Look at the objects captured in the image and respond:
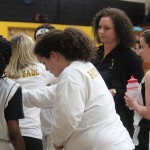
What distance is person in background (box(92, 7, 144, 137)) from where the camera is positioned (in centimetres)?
247

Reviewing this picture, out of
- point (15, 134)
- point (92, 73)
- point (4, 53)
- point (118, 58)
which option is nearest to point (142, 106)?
point (118, 58)

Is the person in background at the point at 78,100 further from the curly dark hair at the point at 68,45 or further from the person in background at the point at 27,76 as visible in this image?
the person in background at the point at 27,76

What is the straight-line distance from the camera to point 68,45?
172 cm

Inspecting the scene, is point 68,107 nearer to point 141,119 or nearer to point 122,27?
point 141,119

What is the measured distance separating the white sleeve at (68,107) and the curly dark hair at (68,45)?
8.5 inches

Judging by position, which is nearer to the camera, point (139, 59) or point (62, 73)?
point (62, 73)

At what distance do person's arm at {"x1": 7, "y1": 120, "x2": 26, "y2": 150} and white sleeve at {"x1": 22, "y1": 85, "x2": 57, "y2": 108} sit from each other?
31cm

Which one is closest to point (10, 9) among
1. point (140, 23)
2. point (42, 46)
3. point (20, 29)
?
point (20, 29)

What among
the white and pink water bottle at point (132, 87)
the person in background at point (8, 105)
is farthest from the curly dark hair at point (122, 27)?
the person in background at point (8, 105)

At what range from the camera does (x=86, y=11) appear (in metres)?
7.38

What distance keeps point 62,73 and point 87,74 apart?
132 mm

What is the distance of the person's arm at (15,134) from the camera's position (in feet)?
5.80

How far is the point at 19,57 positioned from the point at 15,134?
751mm

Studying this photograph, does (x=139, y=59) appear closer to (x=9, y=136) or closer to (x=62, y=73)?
(x=62, y=73)
